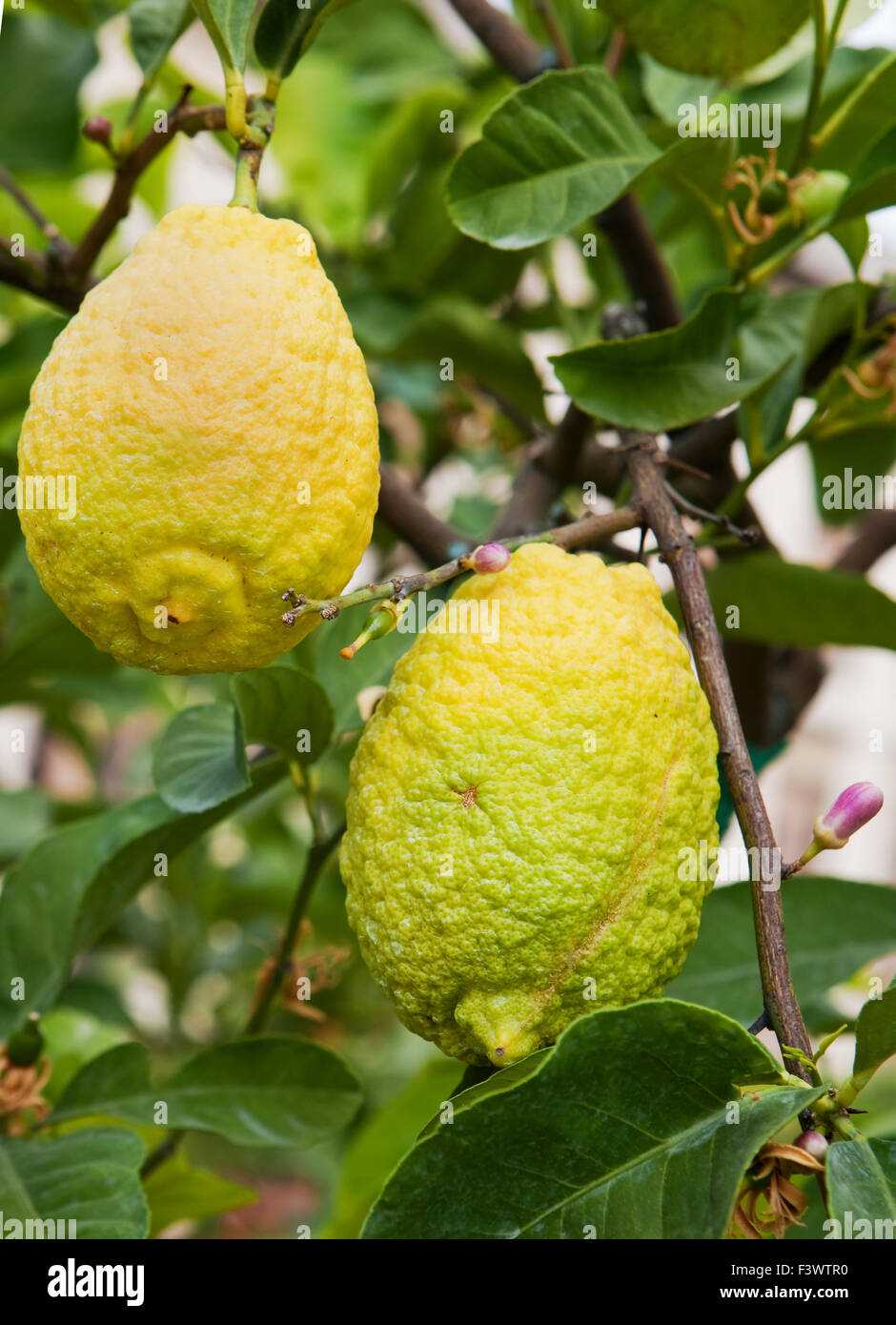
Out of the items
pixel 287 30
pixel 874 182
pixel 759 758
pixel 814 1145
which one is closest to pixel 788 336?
pixel 874 182

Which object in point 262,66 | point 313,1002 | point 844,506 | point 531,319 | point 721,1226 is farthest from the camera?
point 313,1002

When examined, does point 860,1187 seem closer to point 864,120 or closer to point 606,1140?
point 606,1140

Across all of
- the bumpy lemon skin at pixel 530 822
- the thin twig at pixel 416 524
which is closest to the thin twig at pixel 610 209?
the thin twig at pixel 416 524

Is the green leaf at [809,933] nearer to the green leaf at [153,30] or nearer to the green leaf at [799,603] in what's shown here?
the green leaf at [799,603]

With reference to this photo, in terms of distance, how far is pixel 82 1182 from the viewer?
59cm

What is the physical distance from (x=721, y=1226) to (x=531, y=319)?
38.8 inches

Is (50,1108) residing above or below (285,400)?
below

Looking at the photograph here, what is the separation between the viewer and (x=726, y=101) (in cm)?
76

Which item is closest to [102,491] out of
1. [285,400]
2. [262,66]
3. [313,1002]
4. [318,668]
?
[285,400]

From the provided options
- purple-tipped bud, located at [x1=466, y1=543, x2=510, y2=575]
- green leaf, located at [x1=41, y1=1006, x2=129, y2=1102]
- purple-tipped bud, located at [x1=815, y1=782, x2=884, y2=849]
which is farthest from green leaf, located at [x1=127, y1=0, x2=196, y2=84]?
green leaf, located at [x1=41, y1=1006, x2=129, y2=1102]

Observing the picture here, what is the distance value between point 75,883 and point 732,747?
48 centimetres

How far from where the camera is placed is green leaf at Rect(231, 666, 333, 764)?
58 centimetres

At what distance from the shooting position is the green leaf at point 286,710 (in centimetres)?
58
